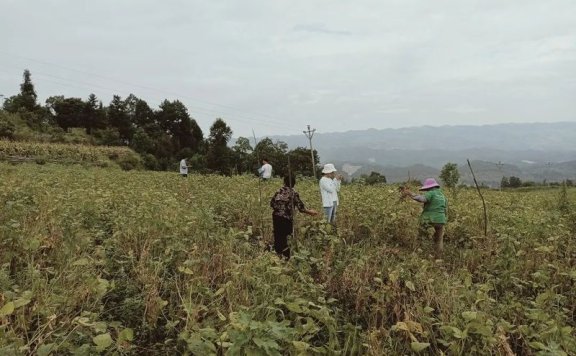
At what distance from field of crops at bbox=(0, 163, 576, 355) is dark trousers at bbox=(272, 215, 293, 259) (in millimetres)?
263

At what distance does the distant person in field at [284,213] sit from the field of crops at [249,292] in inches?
11.5

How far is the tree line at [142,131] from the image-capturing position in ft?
124

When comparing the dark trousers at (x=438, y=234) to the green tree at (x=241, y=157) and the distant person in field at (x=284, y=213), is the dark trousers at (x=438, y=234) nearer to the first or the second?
the distant person in field at (x=284, y=213)

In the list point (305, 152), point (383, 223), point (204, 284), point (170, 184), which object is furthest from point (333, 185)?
point (305, 152)

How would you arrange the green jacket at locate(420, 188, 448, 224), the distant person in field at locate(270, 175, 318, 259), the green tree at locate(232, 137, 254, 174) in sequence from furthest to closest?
the green tree at locate(232, 137, 254, 174), the green jacket at locate(420, 188, 448, 224), the distant person in field at locate(270, 175, 318, 259)

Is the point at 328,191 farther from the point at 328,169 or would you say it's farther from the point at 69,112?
the point at 69,112

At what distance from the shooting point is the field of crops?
3314 millimetres

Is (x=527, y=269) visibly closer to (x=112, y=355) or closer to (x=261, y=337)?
(x=261, y=337)

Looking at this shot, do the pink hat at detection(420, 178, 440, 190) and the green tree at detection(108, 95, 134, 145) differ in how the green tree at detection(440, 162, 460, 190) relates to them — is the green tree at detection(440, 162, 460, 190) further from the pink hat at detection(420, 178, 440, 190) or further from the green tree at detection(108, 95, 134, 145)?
the green tree at detection(108, 95, 134, 145)

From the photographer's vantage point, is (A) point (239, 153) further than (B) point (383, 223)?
Yes

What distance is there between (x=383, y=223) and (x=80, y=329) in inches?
228

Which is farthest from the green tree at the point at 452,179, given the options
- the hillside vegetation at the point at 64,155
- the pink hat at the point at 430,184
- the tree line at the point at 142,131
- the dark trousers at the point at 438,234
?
the hillside vegetation at the point at 64,155

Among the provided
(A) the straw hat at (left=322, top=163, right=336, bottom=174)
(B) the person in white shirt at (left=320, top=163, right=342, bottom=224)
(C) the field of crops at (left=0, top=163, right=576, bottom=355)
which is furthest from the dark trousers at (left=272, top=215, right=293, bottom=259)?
(A) the straw hat at (left=322, top=163, right=336, bottom=174)

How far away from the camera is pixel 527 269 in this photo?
578 centimetres
